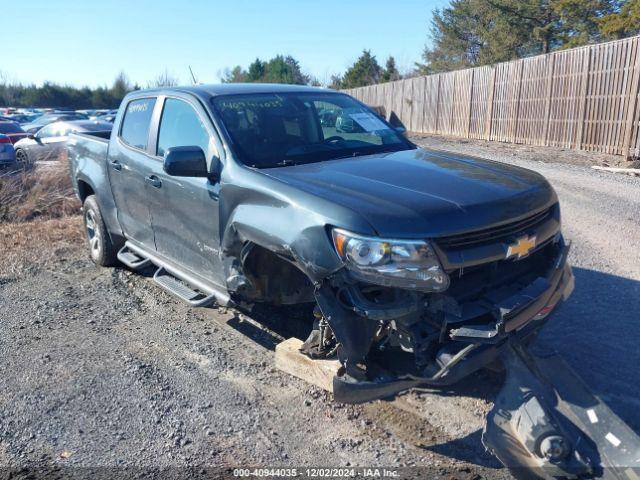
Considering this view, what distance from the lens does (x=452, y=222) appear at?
118 inches

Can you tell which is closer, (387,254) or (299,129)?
(387,254)

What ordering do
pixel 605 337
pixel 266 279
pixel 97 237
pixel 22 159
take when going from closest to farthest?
pixel 266 279, pixel 605 337, pixel 97 237, pixel 22 159

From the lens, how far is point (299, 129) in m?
4.56

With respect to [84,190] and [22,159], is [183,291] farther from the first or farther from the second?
[22,159]

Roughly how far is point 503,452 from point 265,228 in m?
1.76

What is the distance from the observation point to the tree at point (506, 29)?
1094 inches

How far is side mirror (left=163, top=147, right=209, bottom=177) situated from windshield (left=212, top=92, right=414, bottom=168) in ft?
0.86

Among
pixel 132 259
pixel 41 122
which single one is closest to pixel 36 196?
pixel 132 259

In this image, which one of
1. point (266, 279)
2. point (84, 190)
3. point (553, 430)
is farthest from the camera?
point (84, 190)

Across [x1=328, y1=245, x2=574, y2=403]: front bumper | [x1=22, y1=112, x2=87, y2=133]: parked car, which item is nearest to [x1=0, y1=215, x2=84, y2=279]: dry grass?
[x1=328, y1=245, x2=574, y2=403]: front bumper

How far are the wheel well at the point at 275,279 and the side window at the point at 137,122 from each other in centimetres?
203

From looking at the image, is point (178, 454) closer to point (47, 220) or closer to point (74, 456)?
point (74, 456)

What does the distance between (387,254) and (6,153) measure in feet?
42.0

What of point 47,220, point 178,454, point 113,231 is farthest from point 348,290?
point 47,220
